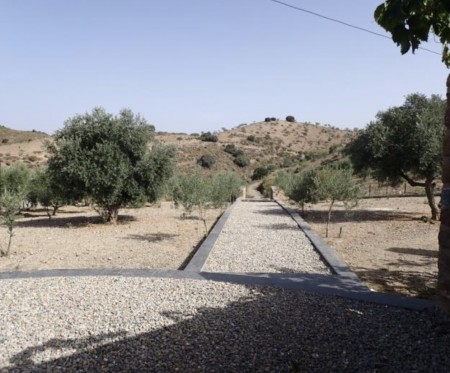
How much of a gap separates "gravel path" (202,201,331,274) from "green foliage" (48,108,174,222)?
3932mm

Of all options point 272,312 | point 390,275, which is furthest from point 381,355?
point 390,275

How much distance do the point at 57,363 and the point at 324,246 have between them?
738 cm

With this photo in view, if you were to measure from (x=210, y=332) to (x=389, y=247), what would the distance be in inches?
307

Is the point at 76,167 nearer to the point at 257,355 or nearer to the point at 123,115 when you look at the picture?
the point at 123,115

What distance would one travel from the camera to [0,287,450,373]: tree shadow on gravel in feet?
11.2

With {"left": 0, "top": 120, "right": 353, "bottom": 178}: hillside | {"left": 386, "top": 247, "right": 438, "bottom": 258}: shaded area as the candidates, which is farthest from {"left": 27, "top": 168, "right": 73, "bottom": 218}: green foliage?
{"left": 0, "top": 120, "right": 353, "bottom": 178}: hillside

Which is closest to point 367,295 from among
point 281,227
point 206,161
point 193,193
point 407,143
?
point 193,193

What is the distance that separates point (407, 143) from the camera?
14.6 metres

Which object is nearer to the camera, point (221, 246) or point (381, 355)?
point (381, 355)

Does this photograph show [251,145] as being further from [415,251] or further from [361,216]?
[415,251]

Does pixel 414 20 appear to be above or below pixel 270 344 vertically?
above

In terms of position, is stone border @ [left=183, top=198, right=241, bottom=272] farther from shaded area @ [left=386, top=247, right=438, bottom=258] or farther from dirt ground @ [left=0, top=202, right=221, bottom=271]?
shaded area @ [left=386, top=247, right=438, bottom=258]

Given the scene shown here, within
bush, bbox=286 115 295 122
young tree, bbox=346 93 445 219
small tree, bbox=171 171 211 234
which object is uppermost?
bush, bbox=286 115 295 122

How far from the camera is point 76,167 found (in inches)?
570
